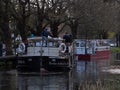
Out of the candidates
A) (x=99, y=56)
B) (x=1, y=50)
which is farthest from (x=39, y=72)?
(x=99, y=56)

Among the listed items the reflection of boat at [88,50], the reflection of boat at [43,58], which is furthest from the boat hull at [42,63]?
the reflection of boat at [88,50]

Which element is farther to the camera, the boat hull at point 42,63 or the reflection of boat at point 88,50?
the reflection of boat at point 88,50

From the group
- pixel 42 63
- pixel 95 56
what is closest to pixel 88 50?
pixel 95 56

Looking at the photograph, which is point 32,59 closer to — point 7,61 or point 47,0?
point 7,61

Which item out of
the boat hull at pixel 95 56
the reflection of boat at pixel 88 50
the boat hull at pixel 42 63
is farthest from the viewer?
the reflection of boat at pixel 88 50

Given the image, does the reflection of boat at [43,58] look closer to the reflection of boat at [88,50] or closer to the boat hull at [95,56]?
the reflection of boat at [88,50]

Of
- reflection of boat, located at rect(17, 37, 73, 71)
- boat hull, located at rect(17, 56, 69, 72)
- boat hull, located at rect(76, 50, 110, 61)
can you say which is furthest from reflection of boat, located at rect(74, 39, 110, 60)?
boat hull, located at rect(17, 56, 69, 72)

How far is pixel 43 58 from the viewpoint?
3041 centimetres

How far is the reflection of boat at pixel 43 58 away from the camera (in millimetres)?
30469

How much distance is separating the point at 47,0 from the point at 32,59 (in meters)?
15.6

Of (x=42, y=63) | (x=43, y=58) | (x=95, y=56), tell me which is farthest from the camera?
(x=95, y=56)

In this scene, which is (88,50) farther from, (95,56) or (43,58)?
(43,58)

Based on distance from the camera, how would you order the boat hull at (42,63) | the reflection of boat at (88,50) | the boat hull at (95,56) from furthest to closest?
the reflection of boat at (88,50)
the boat hull at (95,56)
the boat hull at (42,63)

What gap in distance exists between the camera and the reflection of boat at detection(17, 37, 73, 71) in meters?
30.5
